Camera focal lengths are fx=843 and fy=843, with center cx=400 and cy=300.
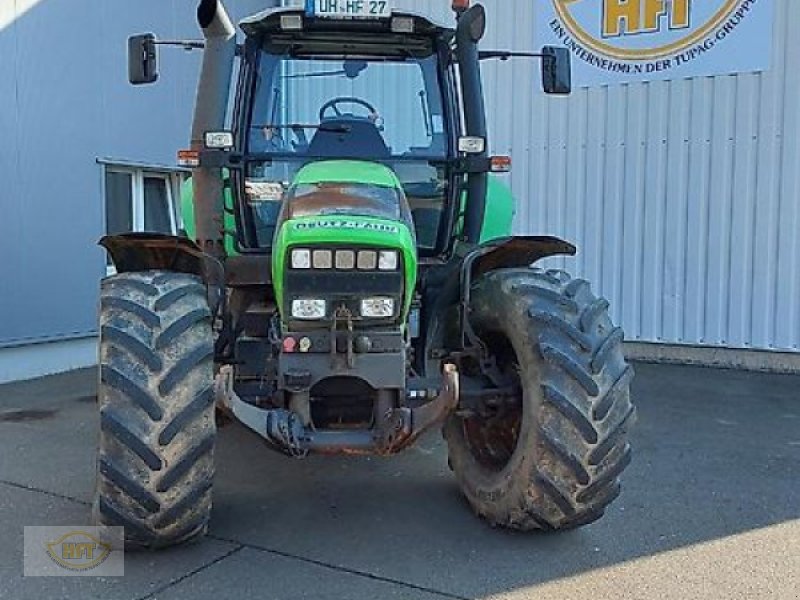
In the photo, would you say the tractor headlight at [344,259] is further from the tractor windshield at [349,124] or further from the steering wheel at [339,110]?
the steering wheel at [339,110]

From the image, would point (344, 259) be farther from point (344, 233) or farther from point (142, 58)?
point (142, 58)

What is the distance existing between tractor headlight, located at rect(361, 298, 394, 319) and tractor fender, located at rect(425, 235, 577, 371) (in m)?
0.49

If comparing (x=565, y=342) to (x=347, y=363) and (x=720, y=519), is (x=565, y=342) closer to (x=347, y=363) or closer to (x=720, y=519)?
(x=347, y=363)

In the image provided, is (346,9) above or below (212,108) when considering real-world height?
above

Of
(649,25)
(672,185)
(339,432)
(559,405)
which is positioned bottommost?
(339,432)

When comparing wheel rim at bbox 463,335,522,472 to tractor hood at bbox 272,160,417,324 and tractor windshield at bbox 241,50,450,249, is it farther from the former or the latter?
tractor windshield at bbox 241,50,450,249

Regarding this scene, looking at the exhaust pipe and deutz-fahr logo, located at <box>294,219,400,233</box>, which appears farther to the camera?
the exhaust pipe

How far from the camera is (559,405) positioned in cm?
334

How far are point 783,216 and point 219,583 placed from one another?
6.33m

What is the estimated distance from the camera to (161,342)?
321 cm

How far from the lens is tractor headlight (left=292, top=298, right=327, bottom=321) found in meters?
3.37

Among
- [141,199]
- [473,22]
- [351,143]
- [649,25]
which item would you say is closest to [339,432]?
[351,143]

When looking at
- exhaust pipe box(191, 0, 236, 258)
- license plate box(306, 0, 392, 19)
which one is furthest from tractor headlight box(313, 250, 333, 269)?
license plate box(306, 0, 392, 19)

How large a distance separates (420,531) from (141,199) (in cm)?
606
